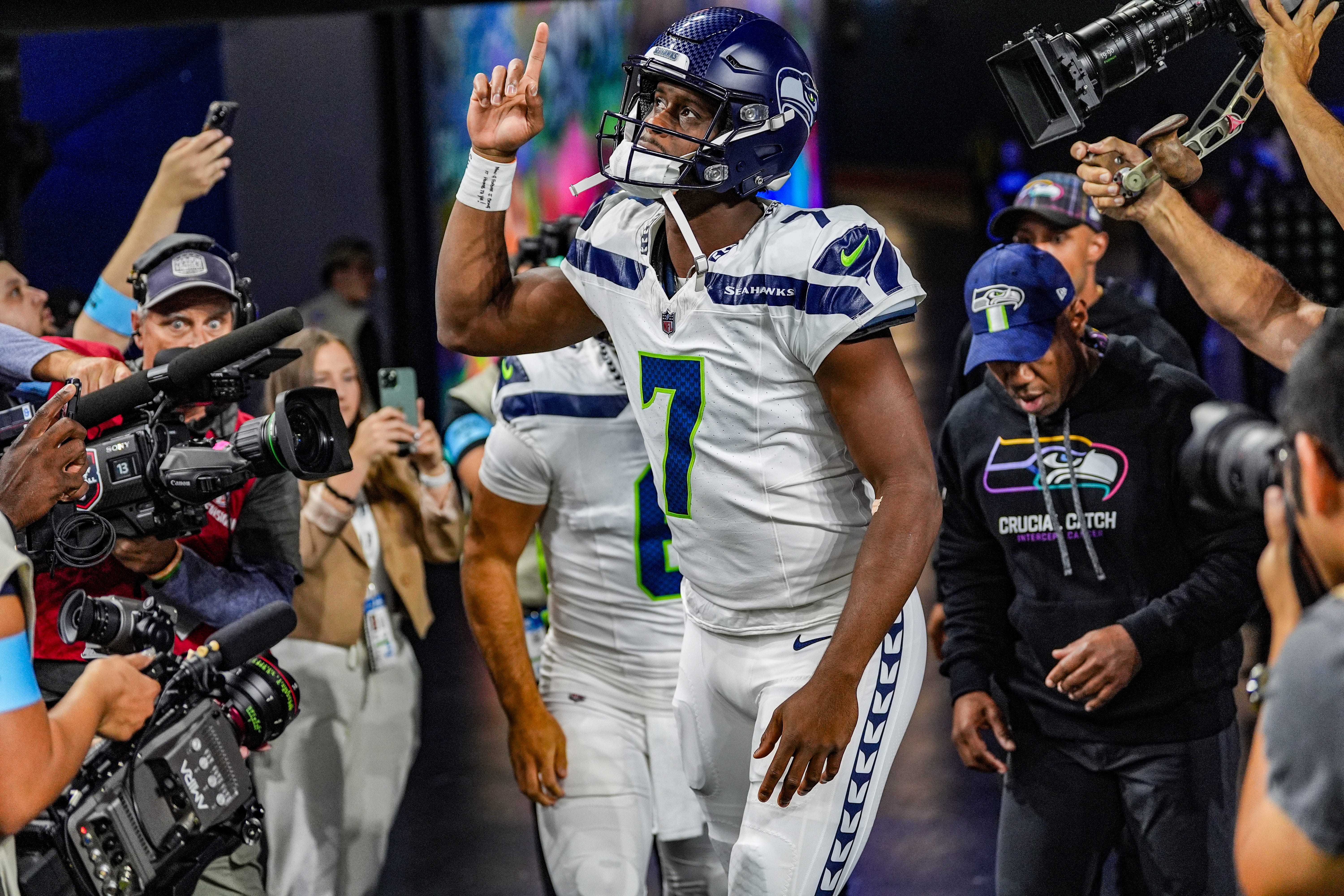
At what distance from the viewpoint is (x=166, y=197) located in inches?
157

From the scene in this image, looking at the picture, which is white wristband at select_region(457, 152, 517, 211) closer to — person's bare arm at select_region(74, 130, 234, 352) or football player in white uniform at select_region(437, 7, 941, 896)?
football player in white uniform at select_region(437, 7, 941, 896)

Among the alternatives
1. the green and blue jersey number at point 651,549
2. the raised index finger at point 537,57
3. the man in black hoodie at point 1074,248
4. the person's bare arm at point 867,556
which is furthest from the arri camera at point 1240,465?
the man in black hoodie at point 1074,248

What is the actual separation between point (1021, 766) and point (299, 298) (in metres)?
7.30

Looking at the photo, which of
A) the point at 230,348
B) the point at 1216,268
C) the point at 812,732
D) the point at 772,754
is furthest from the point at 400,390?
the point at 1216,268

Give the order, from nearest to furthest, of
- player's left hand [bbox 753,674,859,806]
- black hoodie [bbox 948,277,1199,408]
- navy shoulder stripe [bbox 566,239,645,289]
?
player's left hand [bbox 753,674,859,806]
navy shoulder stripe [bbox 566,239,645,289]
black hoodie [bbox 948,277,1199,408]

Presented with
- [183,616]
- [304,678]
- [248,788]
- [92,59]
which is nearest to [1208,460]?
[248,788]

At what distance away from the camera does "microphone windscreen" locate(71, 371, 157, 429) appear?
2.71 meters

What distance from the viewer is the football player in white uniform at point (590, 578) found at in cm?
310

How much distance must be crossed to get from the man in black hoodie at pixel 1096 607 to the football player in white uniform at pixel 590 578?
684mm

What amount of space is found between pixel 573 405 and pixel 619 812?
0.88 meters

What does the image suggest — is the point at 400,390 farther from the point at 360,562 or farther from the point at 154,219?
the point at 154,219

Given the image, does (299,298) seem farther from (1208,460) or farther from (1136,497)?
(1208,460)

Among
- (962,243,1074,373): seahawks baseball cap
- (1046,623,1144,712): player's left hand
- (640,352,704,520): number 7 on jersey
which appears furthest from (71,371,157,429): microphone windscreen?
(1046,623,1144,712): player's left hand

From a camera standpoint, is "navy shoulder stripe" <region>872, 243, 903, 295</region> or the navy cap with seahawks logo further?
the navy cap with seahawks logo
